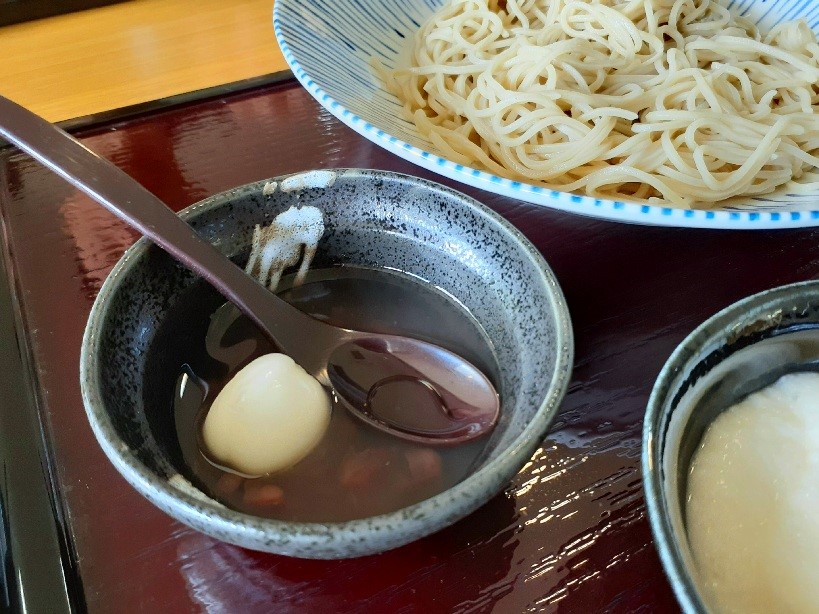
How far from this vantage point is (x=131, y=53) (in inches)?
56.9

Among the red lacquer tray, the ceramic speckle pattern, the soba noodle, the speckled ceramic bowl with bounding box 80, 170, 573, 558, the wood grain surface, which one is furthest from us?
the wood grain surface

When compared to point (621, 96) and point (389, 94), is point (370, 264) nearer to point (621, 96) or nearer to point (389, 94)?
point (389, 94)

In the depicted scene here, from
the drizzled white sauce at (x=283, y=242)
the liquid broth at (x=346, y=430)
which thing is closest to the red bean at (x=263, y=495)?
the liquid broth at (x=346, y=430)

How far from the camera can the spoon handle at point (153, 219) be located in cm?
67

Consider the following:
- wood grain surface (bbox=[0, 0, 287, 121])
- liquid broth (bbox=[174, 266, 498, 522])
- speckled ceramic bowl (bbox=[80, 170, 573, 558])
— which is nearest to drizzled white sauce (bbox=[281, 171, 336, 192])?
speckled ceramic bowl (bbox=[80, 170, 573, 558])

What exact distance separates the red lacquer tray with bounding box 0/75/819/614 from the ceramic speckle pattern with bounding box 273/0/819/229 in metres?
0.10

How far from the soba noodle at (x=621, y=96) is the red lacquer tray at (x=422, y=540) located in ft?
0.25

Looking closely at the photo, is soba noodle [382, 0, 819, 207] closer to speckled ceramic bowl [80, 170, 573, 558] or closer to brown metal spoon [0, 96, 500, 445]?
speckled ceramic bowl [80, 170, 573, 558]

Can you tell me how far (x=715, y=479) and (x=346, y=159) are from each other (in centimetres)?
74

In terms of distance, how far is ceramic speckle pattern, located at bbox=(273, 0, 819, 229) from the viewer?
0.75 metres

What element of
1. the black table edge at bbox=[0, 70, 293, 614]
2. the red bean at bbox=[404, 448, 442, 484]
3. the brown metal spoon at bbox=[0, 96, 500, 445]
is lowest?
the black table edge at bbox=[0, 70, 293, 614]

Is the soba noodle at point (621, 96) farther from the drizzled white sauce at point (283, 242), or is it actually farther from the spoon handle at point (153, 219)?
the spoon handle at point (153, 219)

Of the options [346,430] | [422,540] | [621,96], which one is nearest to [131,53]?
[621,96]

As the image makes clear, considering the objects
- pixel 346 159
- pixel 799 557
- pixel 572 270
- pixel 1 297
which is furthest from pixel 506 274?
pixel 1 297
